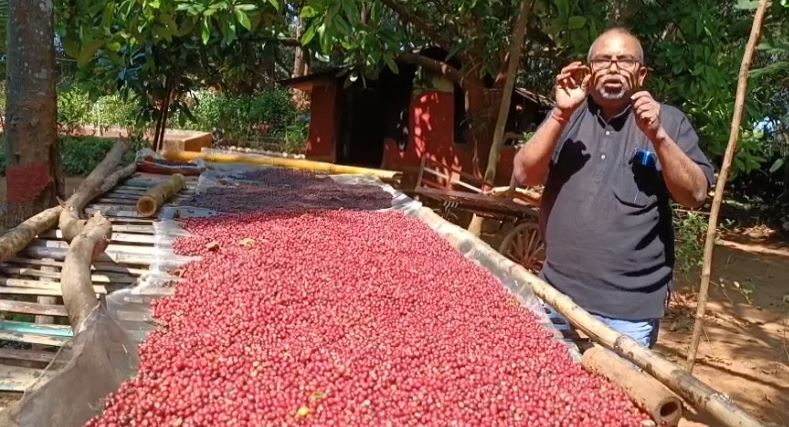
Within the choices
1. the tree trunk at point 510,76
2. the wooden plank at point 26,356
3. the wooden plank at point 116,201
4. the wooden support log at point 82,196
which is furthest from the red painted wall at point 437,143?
the wooden plank at point 26,356

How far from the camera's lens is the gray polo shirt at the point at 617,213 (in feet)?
5.46

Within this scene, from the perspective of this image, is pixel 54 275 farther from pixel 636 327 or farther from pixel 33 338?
pixel 636 327

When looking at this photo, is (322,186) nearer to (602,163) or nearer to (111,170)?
(111,170)

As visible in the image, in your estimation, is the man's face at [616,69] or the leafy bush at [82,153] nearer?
the man's face at [616,69]

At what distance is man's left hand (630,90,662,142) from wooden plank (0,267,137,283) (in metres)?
1.80

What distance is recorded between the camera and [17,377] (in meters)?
1.57

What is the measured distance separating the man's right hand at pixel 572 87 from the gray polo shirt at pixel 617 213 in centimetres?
13

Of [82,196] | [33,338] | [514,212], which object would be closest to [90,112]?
[514,212]

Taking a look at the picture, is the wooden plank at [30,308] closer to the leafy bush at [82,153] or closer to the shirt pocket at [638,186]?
the shirt pocket at [638,186]

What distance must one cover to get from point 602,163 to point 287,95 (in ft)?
46.3

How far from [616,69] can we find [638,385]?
784 mm

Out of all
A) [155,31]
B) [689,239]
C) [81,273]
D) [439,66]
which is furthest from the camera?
[439,66]

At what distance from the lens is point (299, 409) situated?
1.27m

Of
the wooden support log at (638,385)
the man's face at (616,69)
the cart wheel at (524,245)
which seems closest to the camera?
the wooden support log at (638,385)
